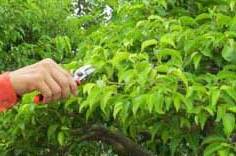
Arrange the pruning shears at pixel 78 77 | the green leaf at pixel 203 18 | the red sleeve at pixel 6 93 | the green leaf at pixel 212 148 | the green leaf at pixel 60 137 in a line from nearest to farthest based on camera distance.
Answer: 1. the red sleeve at pixel 6 93
2. the pruning shears at pixel 78 77
3. the green leaf at pixel 212 148
4. the green leaf at pixel 203 18
5. the green leaf at pixel 60 137

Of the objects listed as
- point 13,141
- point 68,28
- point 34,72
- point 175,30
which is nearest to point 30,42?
point 68,28

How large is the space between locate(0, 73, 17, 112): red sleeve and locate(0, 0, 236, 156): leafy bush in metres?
0.65

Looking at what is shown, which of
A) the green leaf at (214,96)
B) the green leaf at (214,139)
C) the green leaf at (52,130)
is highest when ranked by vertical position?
the green leaf at (214,96)

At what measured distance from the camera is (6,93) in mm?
1023

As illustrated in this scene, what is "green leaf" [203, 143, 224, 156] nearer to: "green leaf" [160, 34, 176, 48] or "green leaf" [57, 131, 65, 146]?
"green leaf" [160, 34, 176, 48]

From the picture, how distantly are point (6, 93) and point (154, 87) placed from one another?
0.71m

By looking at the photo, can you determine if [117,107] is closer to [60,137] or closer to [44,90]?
[60,137]

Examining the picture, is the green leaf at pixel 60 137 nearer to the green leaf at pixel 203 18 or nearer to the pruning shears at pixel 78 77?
the green leaf at pixel 203 18

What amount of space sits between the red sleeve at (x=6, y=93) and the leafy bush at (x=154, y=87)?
0.65 m

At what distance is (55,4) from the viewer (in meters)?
3.66

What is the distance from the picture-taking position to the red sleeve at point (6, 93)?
3.34 ft

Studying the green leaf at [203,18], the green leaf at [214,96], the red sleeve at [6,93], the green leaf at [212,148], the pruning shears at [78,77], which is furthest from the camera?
the green leaf at [203,18]

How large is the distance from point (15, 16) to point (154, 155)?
4.03 feet

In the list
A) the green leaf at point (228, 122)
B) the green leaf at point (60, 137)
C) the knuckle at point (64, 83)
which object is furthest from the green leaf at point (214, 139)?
the knuckle at point (64, 83)
